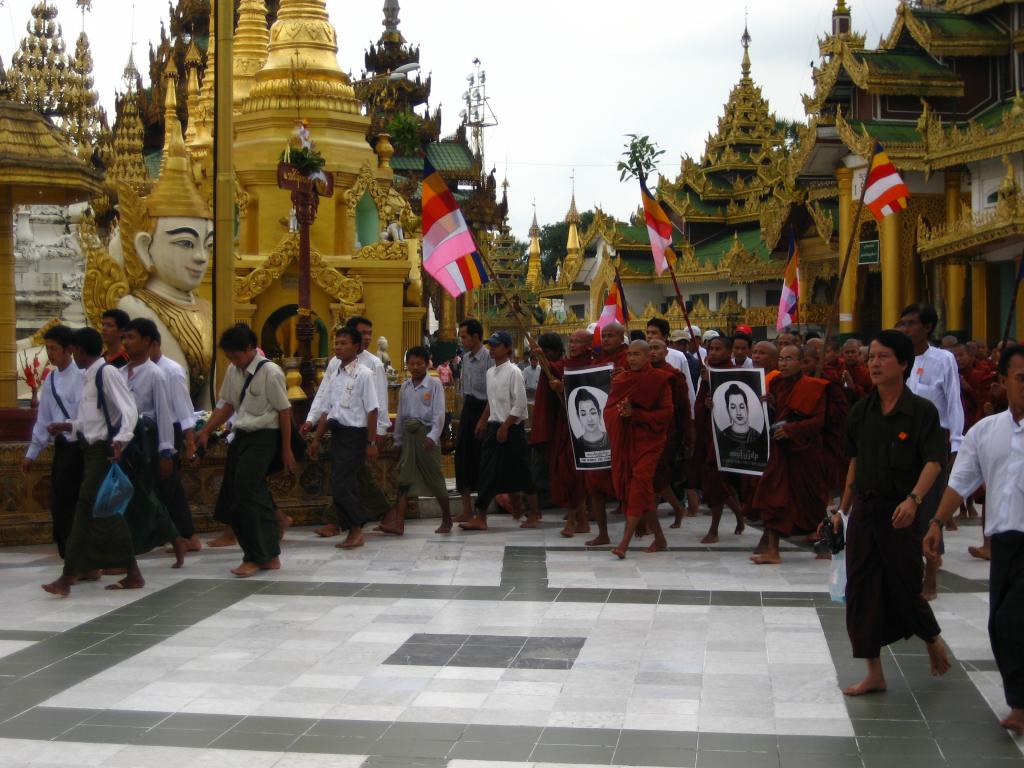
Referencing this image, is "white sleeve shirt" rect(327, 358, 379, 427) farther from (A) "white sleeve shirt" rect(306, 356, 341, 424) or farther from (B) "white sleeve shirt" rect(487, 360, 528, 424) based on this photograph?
(B) "white sleeve shirt" rect(487, 360, 528, 424)

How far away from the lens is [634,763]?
5555 millimetres

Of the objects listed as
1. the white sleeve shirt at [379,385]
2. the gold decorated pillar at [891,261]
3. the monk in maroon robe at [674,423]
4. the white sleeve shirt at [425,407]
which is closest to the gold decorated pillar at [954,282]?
the gold decorated pillar at [891,261]

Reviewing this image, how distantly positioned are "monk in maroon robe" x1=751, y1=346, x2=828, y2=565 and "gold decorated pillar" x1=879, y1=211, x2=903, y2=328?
1767 cm

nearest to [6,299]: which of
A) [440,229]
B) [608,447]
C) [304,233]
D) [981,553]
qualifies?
[304,233]

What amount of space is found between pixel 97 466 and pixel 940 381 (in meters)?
5.71

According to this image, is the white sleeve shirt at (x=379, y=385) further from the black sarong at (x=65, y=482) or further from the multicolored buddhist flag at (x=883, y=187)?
the multicolored buddhist flag at (x=883, y=187)

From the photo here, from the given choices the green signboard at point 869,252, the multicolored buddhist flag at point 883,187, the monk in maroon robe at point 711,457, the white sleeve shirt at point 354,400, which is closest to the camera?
the white sleeve shirt at point 354,400

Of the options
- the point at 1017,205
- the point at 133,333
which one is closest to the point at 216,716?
the point at 133,333

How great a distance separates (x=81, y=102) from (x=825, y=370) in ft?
110

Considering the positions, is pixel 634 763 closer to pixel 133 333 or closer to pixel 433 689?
pixel 433 689

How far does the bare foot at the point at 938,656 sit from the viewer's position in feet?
21.8

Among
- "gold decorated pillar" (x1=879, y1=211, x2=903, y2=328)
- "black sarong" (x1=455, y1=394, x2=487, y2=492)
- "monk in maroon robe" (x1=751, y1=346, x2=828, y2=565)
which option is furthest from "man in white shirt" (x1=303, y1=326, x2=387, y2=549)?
"gold decorated pillar" (x1=879, y1=211, x2=903, y2=328)

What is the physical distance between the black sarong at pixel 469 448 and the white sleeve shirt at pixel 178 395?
3.05 meters

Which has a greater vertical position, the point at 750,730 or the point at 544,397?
the point at 544,397
